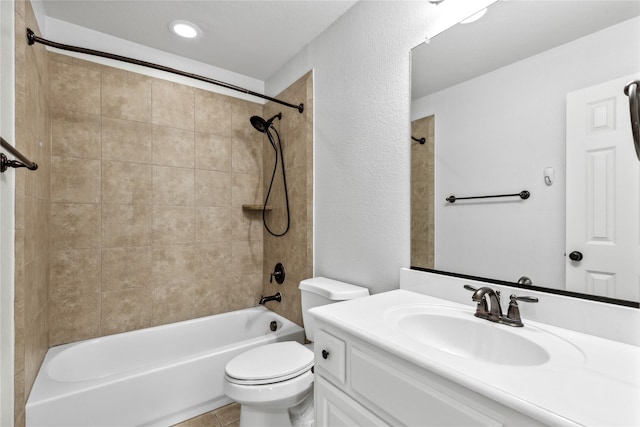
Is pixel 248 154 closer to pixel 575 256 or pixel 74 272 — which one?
pixel 74 272

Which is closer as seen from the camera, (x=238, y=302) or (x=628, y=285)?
(x=628, y=285)

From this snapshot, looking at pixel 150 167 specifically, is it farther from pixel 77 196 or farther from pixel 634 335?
pixel 634 335

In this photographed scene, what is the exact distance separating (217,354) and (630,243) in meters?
1.89

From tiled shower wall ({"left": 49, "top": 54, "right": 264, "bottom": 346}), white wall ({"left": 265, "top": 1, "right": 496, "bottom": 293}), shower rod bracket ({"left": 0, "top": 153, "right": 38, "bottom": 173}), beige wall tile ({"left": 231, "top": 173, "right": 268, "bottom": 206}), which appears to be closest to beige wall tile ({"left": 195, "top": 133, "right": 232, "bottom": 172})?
tiled shower wall ({"left": 49, "top": 54, "right": 264, "bottom": 346})

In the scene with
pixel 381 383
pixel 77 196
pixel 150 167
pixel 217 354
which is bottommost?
pixel 217 354

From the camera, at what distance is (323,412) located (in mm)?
1046

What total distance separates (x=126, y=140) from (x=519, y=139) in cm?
230

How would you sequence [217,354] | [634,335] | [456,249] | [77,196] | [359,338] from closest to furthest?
1. [634,335]
2. [359,338]
3. [456,249]
4. [217,354]
5. [77,196]

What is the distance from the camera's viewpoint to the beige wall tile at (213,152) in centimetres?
234

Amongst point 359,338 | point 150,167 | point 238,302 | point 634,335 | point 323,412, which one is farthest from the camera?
point 238,302

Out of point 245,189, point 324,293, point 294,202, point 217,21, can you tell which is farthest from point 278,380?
point 217,21

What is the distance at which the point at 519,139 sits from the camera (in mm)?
1006

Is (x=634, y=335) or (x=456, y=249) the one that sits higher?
(x=456, y=249)

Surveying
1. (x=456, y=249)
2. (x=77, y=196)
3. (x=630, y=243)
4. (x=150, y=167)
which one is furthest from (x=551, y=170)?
(x=77, y=196)
